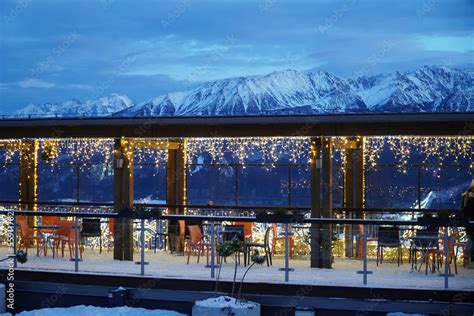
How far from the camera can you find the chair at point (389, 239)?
13.0 m

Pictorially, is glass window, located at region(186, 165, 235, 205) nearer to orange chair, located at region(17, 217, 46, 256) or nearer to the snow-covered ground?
orange chair, located at region(17, 217, 46, 256)

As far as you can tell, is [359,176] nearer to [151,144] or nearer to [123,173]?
[151,144]

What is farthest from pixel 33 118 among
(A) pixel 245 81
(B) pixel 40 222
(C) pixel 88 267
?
(A) pixel 245 81

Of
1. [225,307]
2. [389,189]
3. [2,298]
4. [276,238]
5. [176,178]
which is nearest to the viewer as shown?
[225,307]

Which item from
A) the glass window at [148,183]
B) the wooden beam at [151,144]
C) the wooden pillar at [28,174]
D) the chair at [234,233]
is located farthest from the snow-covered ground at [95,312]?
the glass window at [148,183]

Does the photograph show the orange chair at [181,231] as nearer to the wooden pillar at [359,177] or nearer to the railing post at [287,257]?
the railing post at [287,257]

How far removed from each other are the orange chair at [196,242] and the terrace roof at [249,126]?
2.48 metres

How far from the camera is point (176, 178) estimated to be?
63.0 ft

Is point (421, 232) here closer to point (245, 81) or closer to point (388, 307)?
point (388, 307)

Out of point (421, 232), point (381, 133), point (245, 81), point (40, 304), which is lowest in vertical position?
point (40, 304)

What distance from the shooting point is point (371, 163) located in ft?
66.6

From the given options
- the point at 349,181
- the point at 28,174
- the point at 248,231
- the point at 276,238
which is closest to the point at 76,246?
the point at 248,231

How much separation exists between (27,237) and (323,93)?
25.6 m

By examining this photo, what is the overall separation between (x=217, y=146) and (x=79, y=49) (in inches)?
480
